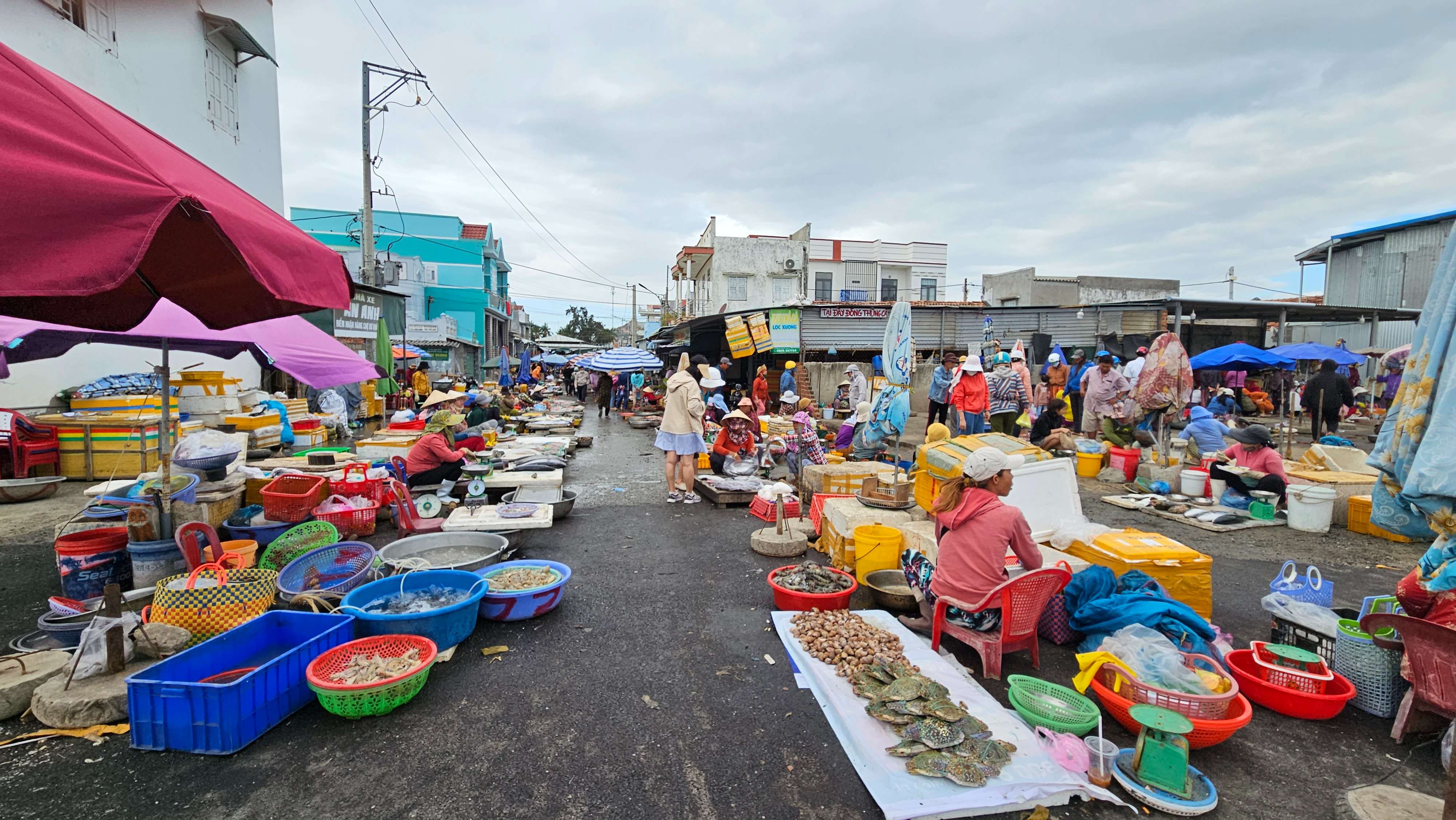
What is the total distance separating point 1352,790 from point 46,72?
6.15 meters

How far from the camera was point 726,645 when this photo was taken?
4.07 meters

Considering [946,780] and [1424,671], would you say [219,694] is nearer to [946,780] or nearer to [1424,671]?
[946,780]

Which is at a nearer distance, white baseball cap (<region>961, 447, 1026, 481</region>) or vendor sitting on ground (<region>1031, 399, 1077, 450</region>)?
white baseball cap (<region>961, 447, 1026, 481</region>)

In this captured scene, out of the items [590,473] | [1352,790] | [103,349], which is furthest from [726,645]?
[103,349]

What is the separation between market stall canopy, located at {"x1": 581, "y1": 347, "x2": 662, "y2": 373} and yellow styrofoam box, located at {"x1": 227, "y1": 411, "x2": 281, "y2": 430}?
27.7 feet

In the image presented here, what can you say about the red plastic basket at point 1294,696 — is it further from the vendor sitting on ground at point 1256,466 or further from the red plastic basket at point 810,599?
the vendor sitting on ground at point 1256,466

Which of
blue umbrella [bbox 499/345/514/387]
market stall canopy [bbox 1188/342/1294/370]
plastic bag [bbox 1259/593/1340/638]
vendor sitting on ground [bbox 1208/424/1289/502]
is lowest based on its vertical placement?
plastic bag [bbox 1259/593/1340/638]

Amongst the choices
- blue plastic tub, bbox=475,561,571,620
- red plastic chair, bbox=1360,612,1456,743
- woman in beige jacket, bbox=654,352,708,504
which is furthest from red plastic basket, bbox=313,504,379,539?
red plastic chair, bbox=1360,612,1456,743

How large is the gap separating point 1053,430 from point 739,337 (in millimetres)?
11221

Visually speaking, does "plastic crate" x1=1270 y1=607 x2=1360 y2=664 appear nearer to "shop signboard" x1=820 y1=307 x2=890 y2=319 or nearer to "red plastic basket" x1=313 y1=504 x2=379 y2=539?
"red plastic basket" x1=313 y1=504 x2=379 y2=539

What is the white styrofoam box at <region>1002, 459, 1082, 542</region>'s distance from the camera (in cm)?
575

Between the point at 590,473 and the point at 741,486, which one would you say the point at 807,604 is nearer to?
the point at 741,486

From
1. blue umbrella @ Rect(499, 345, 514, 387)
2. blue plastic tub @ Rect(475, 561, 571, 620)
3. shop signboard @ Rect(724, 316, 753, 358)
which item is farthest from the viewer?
blue umbrella @ Rect(499, 345, 514, 387)

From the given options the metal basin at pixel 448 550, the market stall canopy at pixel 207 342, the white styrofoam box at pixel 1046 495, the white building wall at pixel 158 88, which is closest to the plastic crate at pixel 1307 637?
the white styrofoam box at pixel 1046 495
